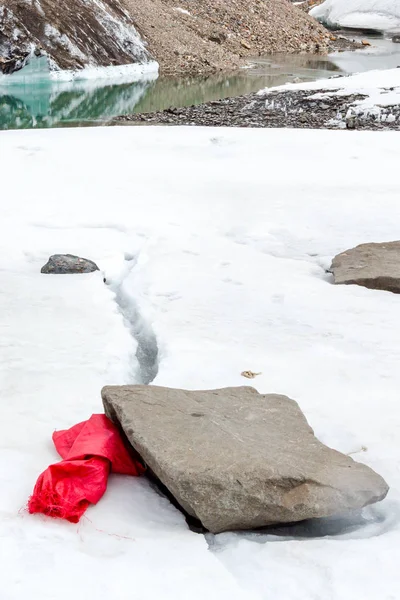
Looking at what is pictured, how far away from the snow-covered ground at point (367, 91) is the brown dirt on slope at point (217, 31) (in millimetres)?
15274

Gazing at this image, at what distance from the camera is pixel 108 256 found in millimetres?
7367

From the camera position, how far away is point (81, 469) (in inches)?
123

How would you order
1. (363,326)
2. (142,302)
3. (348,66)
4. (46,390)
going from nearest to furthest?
(46,390)
(363,326)
(142,302)
(348,66)

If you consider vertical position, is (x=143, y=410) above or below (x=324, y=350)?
above

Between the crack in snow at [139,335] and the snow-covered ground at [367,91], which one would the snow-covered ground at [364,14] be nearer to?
the snow-covered ground at [367,91]

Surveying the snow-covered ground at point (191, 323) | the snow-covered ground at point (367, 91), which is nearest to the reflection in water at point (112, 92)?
the snow-covered ground at point (367, 91)

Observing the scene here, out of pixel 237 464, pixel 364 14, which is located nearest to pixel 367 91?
pixel 237 464

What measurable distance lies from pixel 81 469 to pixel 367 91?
21.7m

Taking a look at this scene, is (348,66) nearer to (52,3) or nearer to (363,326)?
(52,3)

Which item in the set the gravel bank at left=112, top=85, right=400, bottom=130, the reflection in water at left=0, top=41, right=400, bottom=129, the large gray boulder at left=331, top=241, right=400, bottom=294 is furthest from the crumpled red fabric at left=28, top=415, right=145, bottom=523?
the reflection in water at left=0, top=41, right=400, bottom=129

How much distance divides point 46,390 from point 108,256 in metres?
3.33

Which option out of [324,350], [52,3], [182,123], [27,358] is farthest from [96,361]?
[52,3]

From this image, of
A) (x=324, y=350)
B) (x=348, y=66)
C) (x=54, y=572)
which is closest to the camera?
(x=54, y=572)

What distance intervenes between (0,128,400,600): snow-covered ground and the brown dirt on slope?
28703 mm
